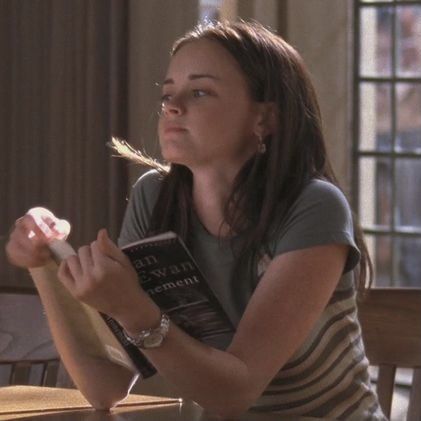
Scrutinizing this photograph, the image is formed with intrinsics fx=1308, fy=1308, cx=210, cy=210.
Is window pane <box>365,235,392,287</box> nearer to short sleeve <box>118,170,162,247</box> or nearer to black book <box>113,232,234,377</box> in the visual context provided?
short sleeve <box>118,170,162,247</box>

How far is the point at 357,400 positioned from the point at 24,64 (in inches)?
88.7

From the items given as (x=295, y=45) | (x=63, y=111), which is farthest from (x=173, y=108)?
(x=63, y=111)

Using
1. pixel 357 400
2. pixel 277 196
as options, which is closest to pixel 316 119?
pixel 277 196

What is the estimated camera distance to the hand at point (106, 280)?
74.6 inches

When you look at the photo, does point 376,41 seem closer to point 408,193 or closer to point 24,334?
point 408,193

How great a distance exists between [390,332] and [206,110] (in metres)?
0.57

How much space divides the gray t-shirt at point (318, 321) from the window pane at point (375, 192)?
2.13m

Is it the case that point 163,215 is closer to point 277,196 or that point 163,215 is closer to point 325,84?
point 277,196

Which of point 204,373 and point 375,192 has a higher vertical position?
point 375,192

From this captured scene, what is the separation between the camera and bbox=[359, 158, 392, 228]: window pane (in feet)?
14.6

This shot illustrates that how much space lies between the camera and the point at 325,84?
4.03m

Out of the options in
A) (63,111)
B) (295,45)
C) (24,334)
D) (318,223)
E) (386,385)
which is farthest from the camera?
(63,111)

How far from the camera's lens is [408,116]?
175 inches

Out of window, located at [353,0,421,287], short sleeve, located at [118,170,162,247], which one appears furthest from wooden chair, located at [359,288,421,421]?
window, located at [353,0,421,287]
